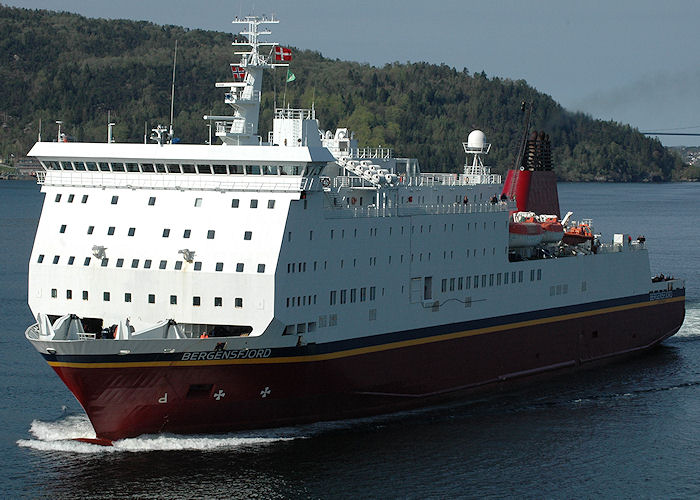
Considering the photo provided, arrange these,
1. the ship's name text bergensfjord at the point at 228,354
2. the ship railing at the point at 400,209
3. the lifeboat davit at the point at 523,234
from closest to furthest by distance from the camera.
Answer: the ship's name text bergensfjord at the point at 228,354 < the ship railing at the point at 400,209 < the lifeboat davit at the point at 523,234

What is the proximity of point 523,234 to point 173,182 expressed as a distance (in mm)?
12460

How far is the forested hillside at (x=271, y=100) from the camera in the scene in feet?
379

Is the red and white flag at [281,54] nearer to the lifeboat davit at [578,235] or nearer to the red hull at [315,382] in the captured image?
the red hull at [315,382]

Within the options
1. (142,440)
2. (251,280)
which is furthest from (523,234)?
(142,440)

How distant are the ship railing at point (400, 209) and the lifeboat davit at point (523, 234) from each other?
25.7 inches

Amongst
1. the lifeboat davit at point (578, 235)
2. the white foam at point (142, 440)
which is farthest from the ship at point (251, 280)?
the lifeboat davit at point (578, 235)

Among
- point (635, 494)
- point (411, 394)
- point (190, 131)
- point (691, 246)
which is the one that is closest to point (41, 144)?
point (411, 394)

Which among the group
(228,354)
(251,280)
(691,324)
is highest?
(251,280)

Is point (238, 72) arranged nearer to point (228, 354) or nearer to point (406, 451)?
point (228, 354)

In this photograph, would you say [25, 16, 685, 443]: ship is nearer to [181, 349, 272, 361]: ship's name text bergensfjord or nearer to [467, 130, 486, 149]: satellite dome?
[181, 349, 272, 361]: ship's name text bergensfjord

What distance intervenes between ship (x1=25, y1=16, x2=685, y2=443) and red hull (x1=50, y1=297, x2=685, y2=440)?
0.04 meters

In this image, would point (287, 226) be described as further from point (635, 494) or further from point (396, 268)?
point (635, 494)

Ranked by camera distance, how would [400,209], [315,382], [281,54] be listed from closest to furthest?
[315,382] < [281,54] < [400,209]

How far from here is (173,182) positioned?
2642 cm
